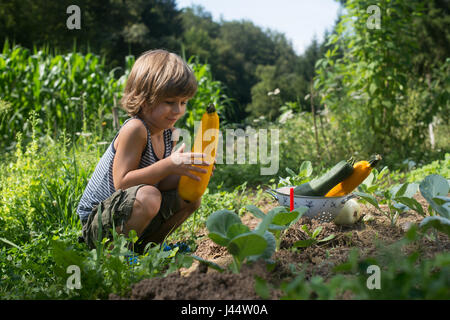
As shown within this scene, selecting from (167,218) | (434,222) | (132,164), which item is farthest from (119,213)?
(434,222)

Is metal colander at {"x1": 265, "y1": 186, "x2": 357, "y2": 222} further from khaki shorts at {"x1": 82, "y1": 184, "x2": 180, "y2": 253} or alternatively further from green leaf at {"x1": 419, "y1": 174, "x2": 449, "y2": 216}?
khaki shorts at {"x1": 82, "y1": 184, "x2": 180, "y2": 253}

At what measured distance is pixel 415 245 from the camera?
59.1 inches

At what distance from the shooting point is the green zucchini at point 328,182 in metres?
1.94

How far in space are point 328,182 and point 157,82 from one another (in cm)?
103

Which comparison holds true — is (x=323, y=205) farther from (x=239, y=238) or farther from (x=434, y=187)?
(x=239, y=238)

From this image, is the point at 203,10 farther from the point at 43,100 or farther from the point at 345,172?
the point at 345,172

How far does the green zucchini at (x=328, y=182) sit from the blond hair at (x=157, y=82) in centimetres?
79

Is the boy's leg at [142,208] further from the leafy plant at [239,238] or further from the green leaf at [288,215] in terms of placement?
the green leaf at [288,215]

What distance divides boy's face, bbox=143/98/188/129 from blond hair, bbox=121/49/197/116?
0.03 meters

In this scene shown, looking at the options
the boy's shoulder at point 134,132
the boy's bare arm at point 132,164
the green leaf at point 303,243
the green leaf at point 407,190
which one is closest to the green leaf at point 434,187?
the green leaf at point 407,190

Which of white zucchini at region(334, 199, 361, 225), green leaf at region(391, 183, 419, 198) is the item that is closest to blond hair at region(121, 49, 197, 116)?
white zucchini at region(334, 199, 361, 225)

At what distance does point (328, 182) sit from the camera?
1.97m
